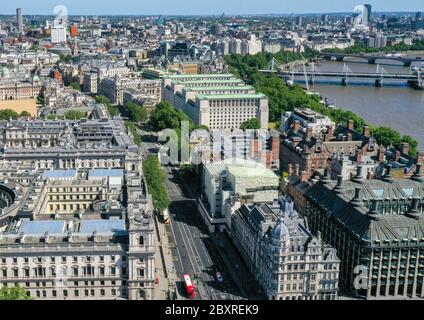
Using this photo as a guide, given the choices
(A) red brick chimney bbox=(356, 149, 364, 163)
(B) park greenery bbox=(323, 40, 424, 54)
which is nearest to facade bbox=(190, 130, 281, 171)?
(A) red brick chimney bbox=(356, 149, 364, 163)

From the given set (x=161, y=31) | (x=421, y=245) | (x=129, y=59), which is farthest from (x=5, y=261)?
(x=161, y=31)

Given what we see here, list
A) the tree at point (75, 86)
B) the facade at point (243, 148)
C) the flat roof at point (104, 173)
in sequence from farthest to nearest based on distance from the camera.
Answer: the tree at point (75, 86)
the facade at point (243, 148)
the flat roof at point (104, 173)

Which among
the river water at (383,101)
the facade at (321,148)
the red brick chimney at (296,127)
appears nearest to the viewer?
the facade at (321,148)

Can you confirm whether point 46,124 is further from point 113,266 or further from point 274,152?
point 113,266

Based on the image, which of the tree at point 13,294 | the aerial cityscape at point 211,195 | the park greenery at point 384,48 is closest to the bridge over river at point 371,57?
the park greenery at point 384,48

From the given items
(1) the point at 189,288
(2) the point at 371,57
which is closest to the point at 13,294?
(1) the point at 189,288

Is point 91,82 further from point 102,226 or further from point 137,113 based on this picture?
point 102,226

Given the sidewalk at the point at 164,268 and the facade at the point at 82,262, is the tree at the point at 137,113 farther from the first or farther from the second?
the facade at the point at 82,262
